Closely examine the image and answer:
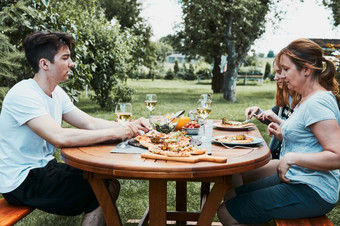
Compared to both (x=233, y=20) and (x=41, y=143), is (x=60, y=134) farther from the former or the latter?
(x=233, y=20)

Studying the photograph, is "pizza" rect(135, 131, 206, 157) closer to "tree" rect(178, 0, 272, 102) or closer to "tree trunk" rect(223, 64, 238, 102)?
"tree" rect(178, 0, 272, 102)

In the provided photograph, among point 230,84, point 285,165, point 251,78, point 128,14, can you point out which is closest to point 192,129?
point 285,165

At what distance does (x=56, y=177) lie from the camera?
8.23 feet

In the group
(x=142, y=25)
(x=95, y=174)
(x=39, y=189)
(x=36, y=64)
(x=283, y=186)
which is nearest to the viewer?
(x=95, y=174)

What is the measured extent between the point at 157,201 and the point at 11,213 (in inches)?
40.6

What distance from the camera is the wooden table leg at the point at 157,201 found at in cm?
207

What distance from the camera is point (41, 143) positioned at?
2596 millimetres

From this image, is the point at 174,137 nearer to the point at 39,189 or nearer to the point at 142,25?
the point at 39,189

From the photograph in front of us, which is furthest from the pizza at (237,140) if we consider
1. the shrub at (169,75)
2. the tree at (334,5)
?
the shrub at (169,75)

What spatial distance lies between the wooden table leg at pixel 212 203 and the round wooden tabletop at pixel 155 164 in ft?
0.64

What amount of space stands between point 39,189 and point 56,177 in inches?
5.4

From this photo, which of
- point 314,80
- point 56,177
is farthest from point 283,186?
point 56,177

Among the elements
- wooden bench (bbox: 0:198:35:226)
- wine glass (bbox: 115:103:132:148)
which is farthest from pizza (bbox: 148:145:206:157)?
wooden bench (bbox: 0:198:35:226)

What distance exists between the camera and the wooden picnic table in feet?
6.00
